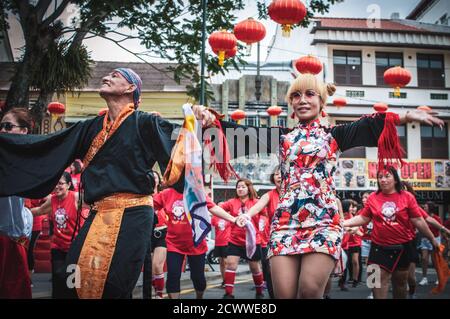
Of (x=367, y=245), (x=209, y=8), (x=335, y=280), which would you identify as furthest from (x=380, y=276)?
(x=367, y=245)

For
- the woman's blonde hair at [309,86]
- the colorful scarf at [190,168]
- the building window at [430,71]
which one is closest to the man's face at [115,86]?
the colorful scarf at [190,168]

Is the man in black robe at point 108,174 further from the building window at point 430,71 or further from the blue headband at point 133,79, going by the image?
the building window at point 430,71

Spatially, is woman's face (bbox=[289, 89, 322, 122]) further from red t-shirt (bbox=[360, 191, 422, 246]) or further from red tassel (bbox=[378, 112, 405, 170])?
red t-shirt (bbox=[360, 191, 422, 246])

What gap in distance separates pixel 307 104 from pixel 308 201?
0.79 meters

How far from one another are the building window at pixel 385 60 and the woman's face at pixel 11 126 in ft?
79.5

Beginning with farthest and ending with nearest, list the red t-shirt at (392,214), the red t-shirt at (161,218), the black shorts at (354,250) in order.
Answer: the black shorts at (354,250) < the red t-shirt at (161,218) < the red t-shirt at (392,214)

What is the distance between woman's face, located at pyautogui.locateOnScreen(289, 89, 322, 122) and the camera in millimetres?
4008

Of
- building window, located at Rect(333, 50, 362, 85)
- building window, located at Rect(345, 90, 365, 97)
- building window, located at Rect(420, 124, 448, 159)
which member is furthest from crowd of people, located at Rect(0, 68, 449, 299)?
building window, located at Rect(420, 124, 448, 159)

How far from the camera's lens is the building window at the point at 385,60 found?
26.3 m

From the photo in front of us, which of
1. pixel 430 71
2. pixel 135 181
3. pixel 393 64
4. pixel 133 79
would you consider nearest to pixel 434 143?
Result: pixel 430 71

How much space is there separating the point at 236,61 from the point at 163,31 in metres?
1.59

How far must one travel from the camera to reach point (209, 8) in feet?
31.8

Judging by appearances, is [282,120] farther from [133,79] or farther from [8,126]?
[133,79]

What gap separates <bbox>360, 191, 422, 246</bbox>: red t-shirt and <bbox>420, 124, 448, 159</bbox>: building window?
20158mm
